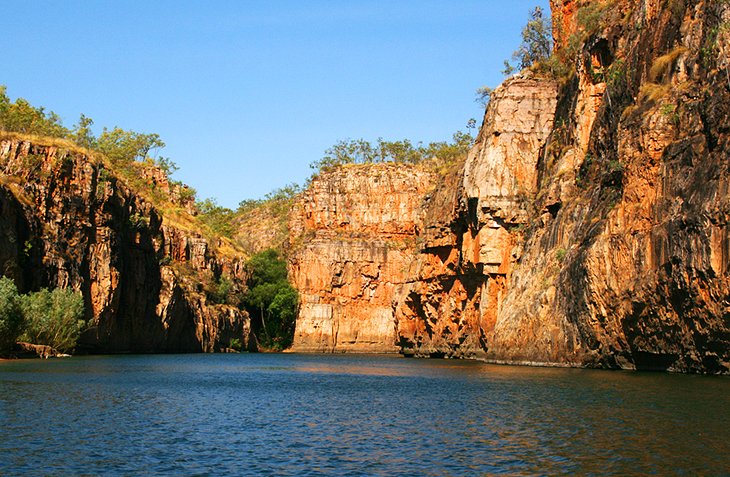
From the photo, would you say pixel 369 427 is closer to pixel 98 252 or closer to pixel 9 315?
pixel 9 315

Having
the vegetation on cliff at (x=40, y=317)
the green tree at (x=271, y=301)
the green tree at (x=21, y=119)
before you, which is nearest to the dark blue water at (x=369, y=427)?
the vegetation on cliff at (x=40, y=317)

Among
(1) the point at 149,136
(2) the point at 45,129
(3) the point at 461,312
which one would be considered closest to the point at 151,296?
(2) the point at 45,129

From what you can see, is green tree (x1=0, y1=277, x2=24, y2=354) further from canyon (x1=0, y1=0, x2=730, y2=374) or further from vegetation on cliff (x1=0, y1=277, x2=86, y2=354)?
canyon (x1=0, y1=0, x2=730, y2=374)

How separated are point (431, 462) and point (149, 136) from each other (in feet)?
511

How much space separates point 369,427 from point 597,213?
124ft

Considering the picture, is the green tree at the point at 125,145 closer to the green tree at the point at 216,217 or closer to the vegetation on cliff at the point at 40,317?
the green tree at the point at 216,217

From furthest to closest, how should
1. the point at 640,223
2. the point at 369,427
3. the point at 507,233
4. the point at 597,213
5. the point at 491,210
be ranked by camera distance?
the point at 491,210
the point at 507,233
the point at 597,213
the point at 640,223
the point at 369,427

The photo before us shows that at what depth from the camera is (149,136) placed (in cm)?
17075

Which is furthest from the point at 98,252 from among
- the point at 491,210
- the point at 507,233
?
the point at 507,233

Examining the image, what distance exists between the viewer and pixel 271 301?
489ft

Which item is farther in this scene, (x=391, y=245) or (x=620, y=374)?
(x=391, y=245)

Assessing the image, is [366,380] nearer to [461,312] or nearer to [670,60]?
[670,60]

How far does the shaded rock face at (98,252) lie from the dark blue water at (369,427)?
36.3 m

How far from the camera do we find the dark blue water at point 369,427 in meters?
23.7
